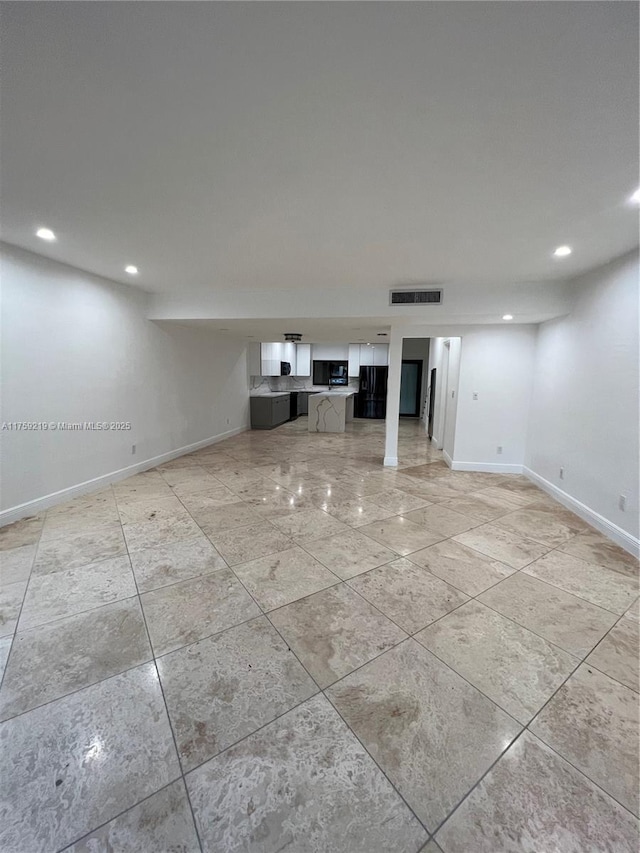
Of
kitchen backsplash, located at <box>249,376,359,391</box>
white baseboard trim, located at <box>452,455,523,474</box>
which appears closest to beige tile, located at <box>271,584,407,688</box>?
white baseboard trim, located at <box>452,455,523,474</box>

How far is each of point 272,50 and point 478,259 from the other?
8.44ft

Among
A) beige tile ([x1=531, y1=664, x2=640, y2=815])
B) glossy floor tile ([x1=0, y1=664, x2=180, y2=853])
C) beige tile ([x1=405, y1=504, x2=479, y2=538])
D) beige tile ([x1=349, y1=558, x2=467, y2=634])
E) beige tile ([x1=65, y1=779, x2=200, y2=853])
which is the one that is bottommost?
glossy floor tile ([x1=0, y1=664, x2=180, y2=853])

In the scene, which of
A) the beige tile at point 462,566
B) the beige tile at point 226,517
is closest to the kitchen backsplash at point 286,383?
the beige tile at point 226,517

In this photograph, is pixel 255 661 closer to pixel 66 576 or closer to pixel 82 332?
pixel 66 576

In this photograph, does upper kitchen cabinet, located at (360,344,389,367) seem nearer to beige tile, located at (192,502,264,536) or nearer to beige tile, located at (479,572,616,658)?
beige tile, located at (192,502,264,536)

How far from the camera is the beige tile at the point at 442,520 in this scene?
3066 millimetres

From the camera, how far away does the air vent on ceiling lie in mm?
3903

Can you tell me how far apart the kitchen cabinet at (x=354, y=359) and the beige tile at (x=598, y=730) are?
8.64 meters

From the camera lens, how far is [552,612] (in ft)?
6.56

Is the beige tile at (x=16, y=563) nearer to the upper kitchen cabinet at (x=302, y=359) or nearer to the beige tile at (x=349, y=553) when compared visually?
the beige tile at (x=349, y=553)

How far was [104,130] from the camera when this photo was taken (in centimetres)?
154

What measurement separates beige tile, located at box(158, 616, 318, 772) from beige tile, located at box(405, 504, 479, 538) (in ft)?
6.20

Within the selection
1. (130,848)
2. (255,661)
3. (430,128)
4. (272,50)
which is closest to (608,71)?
(430,128)

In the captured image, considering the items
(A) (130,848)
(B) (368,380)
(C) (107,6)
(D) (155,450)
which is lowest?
(A) (130,848)
